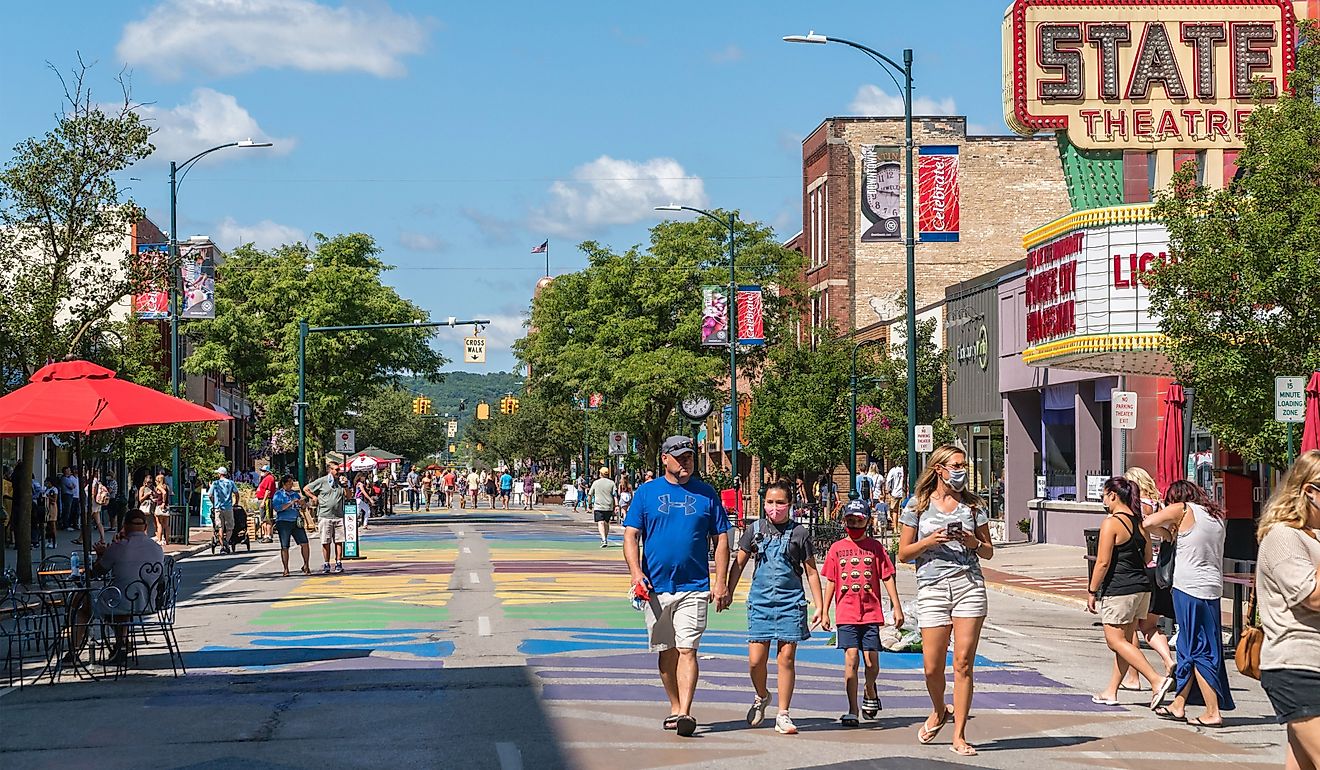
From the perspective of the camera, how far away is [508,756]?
384 inches

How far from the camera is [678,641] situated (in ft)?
34.6

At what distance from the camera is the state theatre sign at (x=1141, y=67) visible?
2848 centimetres

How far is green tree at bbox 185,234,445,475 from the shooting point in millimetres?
60000

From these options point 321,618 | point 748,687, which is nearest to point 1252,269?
point 748,687

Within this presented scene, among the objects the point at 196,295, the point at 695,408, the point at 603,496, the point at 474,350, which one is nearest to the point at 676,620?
the point at 196,295

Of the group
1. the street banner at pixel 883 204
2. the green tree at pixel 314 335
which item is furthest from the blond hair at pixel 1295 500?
the green tree at pixel 314 335

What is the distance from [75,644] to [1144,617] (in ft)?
29.3

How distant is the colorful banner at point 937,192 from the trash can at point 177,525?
18814 mm

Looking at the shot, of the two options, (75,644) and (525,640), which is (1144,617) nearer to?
(525,640)

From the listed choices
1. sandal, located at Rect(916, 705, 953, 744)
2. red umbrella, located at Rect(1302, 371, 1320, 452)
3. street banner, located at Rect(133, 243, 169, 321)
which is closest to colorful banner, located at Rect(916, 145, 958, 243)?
red umbrella, located at Rect(1302, 371, 1320, 452)

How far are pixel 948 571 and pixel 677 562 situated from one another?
169cm

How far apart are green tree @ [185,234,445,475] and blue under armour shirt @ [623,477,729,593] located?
163 ft

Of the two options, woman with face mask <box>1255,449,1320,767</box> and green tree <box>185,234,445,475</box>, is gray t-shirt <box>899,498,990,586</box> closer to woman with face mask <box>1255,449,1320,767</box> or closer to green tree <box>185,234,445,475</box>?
woman with face mask <box>1255,449,1320,767</box>

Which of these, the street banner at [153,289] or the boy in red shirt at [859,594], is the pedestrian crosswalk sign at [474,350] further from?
the boy in red shirt at [859,594]
